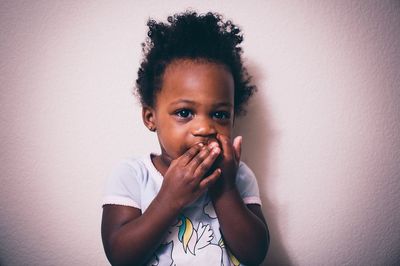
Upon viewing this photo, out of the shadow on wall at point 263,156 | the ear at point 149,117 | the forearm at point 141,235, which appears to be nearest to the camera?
the forearm at point 141,235

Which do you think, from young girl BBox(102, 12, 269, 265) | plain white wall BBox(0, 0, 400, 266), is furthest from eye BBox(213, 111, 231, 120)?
plain white wall BBox(0, 0, 400, 266)

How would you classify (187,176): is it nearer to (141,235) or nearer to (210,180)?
(210,180)

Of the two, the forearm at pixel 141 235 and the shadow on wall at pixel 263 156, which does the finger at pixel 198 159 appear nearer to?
the forearm at pixel 141 235

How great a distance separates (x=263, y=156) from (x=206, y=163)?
325 millimetres

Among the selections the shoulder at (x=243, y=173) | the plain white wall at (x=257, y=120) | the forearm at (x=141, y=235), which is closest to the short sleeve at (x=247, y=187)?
the shoulder at (x=243, y=173)

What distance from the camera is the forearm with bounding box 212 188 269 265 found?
546mm

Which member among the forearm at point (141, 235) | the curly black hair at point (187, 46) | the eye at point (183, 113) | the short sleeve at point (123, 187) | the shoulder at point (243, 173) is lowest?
the forearm at point (141, 235)

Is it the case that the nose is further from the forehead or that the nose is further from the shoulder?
the shoulder

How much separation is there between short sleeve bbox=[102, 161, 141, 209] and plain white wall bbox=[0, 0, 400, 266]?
5.6 inches

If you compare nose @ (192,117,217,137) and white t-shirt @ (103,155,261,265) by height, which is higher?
nose @ (192,117,217,137)

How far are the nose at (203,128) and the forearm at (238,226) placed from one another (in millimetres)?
147

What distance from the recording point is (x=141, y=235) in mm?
498

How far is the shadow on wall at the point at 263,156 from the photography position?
765 mm

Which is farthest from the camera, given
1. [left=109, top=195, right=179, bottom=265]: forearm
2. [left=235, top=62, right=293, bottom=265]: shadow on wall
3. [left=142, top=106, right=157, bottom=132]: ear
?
[left=235, top=62, right=293, bottom=265]: shadow on wall
